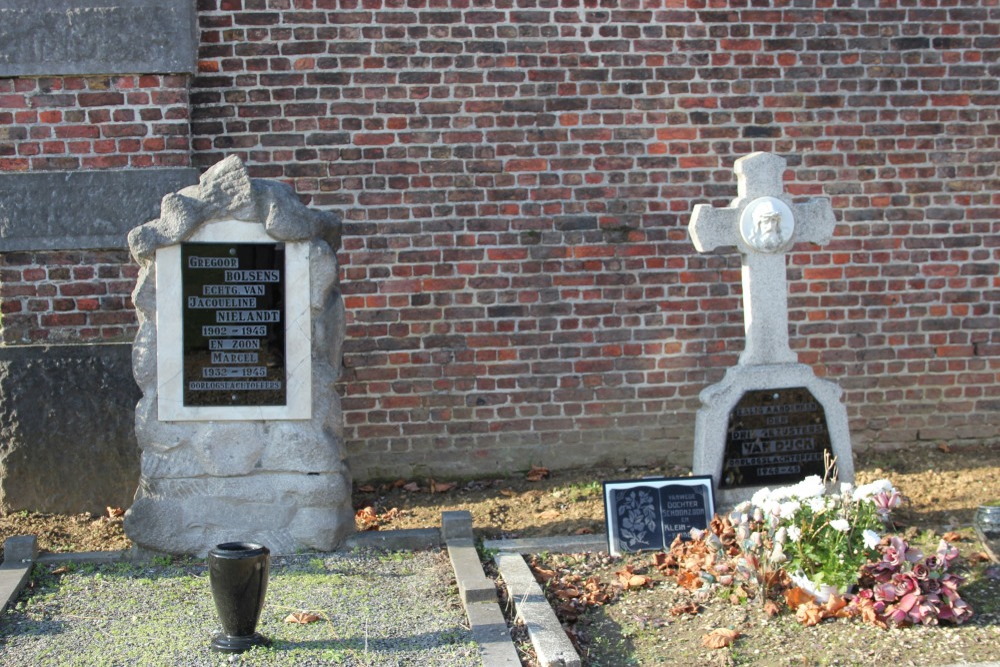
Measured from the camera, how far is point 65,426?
623cm

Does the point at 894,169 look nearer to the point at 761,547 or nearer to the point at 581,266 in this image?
the point at 581,266

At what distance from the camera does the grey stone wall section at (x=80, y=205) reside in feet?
20.4

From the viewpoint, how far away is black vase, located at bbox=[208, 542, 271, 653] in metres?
4.04

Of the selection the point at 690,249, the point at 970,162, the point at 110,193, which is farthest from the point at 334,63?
the point at 970,162

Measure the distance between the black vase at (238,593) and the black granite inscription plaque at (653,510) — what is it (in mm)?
1906

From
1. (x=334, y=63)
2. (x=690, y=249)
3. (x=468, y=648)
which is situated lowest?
(x=468, y=648)

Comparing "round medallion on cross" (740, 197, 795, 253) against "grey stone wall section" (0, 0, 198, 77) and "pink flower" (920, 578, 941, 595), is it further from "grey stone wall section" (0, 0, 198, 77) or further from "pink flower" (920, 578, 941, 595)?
"grey stone wall section" (0, 0, 198, 77)

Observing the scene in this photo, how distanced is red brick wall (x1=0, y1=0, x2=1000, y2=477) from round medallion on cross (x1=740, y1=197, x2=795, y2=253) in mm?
1180

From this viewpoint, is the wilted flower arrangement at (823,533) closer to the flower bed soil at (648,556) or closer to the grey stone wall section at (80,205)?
the flower bed soil at (648,556)

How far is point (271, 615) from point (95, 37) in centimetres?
373

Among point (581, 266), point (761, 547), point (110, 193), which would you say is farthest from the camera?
point (581, 266)

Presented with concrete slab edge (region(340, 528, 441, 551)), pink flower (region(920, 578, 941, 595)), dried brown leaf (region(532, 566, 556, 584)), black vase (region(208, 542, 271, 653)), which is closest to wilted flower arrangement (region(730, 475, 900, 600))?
pink flower (region(920, 578, 941, 595))

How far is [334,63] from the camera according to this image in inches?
259

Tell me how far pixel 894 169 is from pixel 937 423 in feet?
5.68
